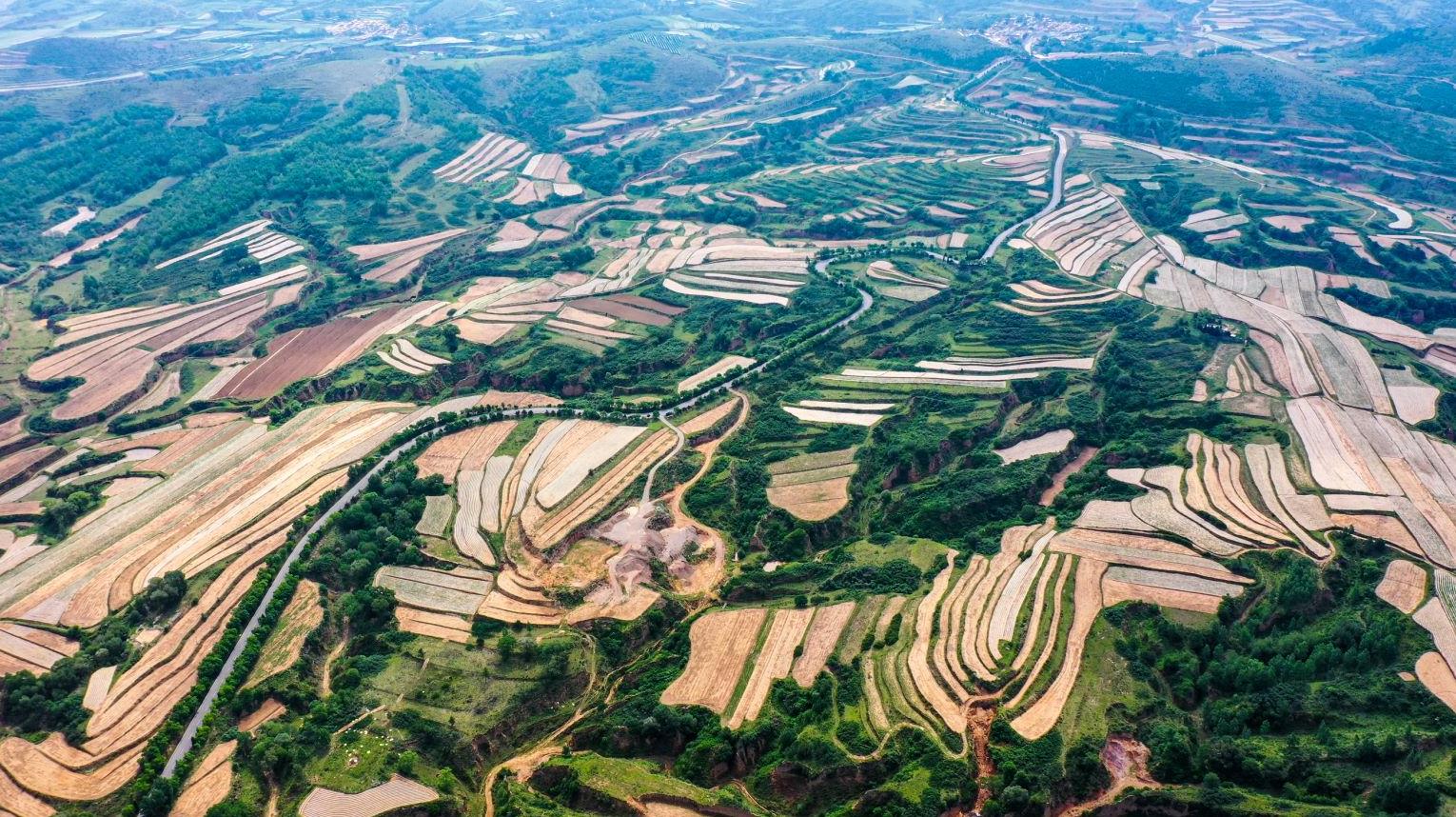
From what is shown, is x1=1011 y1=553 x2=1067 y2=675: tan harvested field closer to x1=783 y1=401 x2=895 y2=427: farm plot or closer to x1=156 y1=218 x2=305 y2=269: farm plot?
x1=783 y1=401 x2=895 y2=427: farm plot

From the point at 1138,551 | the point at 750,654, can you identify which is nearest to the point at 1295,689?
the point at 1138,551

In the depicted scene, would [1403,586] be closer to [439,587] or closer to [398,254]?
[439,587]

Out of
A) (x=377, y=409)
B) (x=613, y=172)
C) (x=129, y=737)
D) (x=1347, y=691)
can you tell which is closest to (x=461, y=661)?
(x=129, y=737)

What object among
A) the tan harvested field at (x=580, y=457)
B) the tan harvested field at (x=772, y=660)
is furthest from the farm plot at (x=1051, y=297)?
the tan harvested field at (x=772, y=660)

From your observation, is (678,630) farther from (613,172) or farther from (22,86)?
(22,86)

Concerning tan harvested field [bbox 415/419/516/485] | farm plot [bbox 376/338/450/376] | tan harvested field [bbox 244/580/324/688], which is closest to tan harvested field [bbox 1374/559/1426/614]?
tan harvested field [bbox 415/419/516/485]
